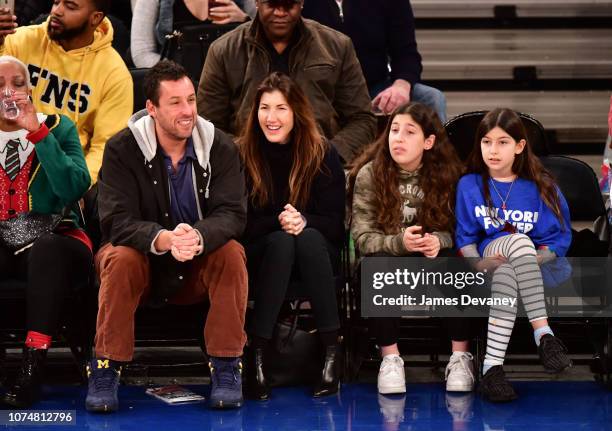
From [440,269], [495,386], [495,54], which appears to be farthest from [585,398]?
[495,54]

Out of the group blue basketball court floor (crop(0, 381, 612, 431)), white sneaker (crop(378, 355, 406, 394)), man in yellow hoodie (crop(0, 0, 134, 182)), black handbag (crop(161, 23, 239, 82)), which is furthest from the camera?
black handbag (crop(161, 23, 239, 82))

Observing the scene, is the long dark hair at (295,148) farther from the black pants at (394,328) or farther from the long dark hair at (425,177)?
the black pants at (394,328)

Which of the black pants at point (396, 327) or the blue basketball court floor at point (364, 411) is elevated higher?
the black pants at point (396, 327)

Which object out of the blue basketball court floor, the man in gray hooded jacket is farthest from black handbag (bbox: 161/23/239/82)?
the blue basketball court floor

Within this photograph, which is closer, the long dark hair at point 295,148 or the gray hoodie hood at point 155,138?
the gray hoodie hood at point 155,138

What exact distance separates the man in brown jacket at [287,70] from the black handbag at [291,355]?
90 cm

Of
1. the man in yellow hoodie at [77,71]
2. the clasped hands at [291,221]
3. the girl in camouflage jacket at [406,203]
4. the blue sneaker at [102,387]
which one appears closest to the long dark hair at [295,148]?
the clasped hands at [291,221]

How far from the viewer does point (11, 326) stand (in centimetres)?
436

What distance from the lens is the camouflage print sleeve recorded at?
13.8 feet

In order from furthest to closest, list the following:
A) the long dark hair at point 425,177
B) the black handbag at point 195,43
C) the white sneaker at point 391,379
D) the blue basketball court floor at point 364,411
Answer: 1. the black handbag at point 195,43
2. the long dark hair at point 425,177
3. the white sneaker at point 391,379
4. the blue basketball court floor at point 364,411

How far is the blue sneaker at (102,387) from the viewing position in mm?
3891

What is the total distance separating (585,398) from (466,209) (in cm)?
82

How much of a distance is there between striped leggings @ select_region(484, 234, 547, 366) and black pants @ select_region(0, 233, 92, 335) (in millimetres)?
1504

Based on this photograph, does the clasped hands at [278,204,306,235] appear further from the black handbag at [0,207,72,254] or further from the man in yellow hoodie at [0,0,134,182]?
the man in yellow hoodie at [0,0,134,182]
